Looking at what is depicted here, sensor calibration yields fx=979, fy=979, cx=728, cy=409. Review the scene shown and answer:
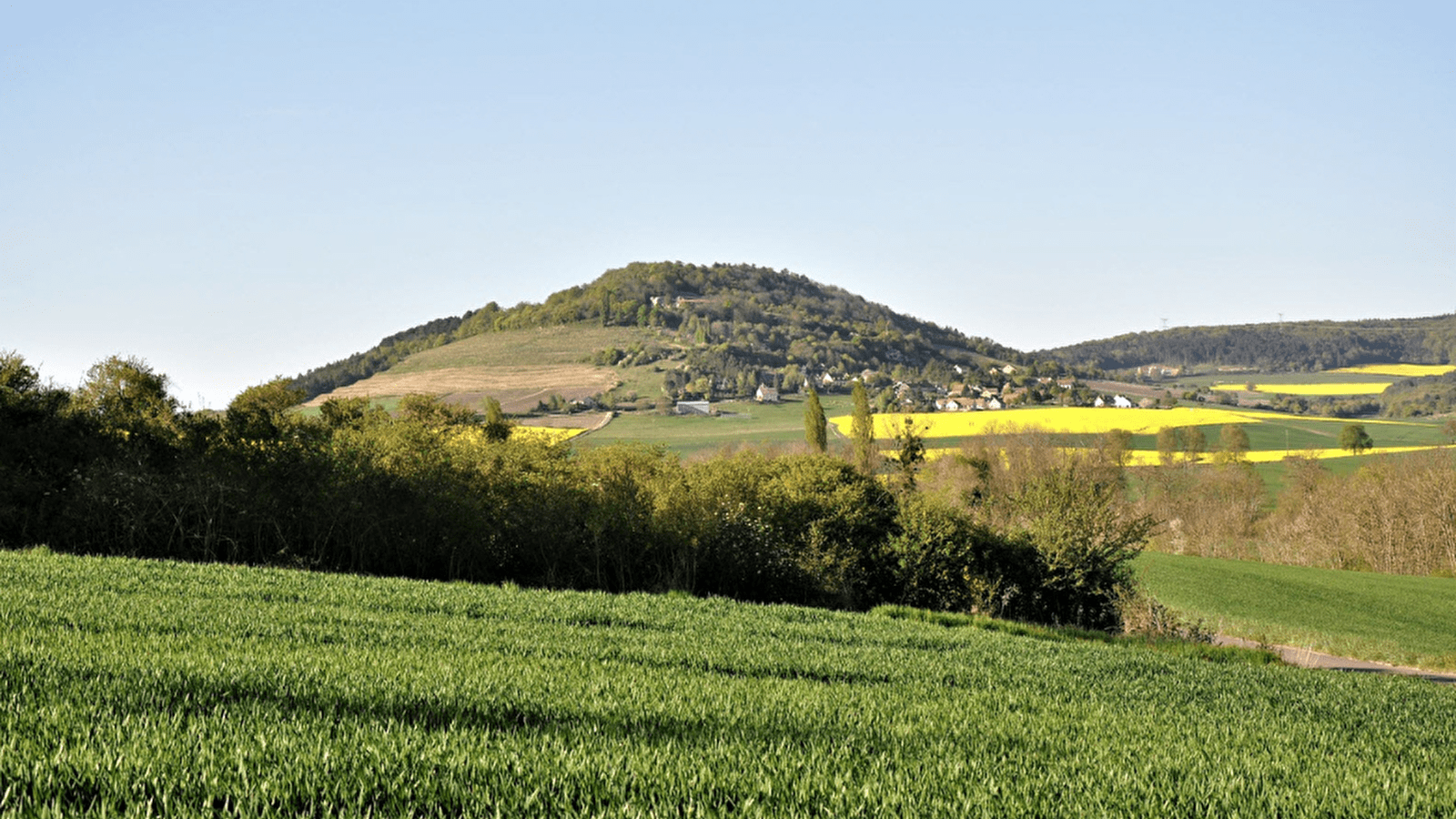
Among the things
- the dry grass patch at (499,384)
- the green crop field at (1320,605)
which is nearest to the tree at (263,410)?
the green crop field at (1320,605)

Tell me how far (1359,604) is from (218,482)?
4432cm

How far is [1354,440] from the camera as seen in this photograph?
97875mm

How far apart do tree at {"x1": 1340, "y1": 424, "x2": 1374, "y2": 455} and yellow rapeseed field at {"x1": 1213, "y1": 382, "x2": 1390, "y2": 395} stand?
52.7m

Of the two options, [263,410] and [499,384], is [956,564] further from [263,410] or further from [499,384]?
[499,384]

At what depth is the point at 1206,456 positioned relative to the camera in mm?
93062

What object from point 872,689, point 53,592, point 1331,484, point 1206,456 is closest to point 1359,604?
point 1331,484

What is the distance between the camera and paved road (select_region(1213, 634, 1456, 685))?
2561 cm

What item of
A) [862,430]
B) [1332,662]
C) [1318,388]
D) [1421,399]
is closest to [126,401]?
[1332,662]

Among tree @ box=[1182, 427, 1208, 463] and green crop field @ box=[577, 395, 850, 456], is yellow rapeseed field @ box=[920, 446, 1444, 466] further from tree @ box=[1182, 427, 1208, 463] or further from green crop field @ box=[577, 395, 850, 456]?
green crop field @ box=[577, 395, 850, 456]

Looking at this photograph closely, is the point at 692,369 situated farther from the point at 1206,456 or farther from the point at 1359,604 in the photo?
the point at 1359,604

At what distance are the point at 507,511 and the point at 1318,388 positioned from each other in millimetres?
162351

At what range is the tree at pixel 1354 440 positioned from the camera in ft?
320

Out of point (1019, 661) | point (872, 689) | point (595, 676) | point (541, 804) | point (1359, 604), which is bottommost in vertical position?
point (1359, 604)

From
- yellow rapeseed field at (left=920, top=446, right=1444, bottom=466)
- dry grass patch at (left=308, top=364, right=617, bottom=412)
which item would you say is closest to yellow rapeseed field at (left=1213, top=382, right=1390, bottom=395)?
yellow rapeseed field at (left=920, top=446, right=1444, bottom=466)
